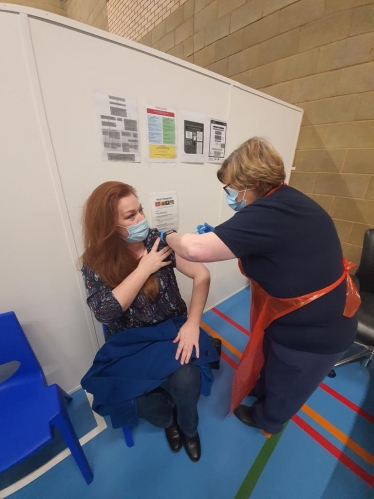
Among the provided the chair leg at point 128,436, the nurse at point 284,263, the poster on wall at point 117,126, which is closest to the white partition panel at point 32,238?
the poster on wall at point 117,126

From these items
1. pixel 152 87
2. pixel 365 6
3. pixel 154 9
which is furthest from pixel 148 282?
pixel 154 9

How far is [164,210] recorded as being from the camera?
4.71ft

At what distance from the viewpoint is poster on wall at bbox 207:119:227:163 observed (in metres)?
1.49

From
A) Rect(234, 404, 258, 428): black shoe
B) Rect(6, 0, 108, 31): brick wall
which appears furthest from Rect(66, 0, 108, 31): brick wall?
Rect(234, 404, 258, 428): black shoe

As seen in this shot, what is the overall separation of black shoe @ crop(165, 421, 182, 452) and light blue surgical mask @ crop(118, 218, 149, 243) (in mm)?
1063

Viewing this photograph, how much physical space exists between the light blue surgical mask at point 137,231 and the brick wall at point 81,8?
5.50m

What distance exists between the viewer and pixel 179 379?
967 millimetres

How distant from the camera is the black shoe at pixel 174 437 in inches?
44.8

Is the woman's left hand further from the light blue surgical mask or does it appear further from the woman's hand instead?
the light blue surgical mask

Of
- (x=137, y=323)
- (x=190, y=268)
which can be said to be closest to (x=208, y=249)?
(x=190, y=268)

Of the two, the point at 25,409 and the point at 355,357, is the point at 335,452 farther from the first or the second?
the point at 25,409

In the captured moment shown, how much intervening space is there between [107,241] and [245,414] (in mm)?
1324

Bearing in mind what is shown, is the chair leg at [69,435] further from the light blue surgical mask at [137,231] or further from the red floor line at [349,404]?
the red floor line at [349,404]

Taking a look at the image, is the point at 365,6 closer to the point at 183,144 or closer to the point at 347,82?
the point at 347,82
